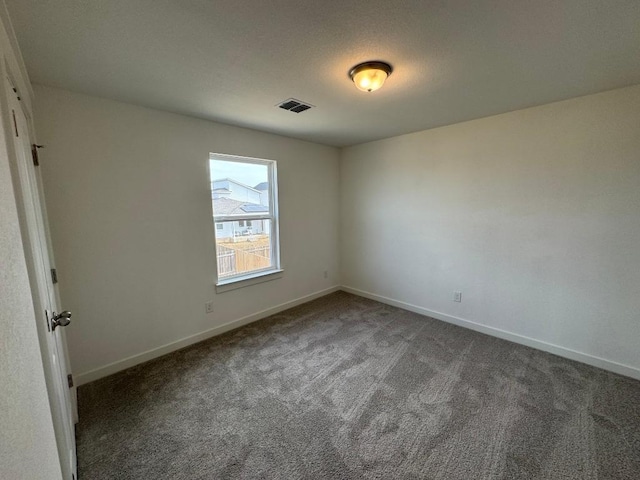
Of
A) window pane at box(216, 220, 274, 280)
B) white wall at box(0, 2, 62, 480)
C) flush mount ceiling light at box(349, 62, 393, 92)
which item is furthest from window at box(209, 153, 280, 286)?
white wall at box(0, 2, 62, 480)

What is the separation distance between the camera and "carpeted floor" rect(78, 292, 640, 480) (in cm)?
151

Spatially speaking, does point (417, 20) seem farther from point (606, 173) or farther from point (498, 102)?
point (606, 173)

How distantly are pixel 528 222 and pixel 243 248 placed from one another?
3.14 metres

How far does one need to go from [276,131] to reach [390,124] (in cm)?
136

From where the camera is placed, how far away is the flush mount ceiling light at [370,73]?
1.69 meters

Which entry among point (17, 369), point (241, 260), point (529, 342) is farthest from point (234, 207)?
point (529, 342)

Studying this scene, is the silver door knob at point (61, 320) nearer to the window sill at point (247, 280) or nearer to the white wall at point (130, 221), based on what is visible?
the white wall at point (130, 221)

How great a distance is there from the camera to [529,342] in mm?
2734

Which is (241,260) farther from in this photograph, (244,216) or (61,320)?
(61,320)

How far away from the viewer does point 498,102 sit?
2402 mm

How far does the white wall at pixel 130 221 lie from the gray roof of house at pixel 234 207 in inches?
5.9

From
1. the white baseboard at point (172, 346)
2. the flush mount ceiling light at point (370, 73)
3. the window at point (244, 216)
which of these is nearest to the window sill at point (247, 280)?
the window at point (244, 216)

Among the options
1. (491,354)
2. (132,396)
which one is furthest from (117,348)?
(491,354)

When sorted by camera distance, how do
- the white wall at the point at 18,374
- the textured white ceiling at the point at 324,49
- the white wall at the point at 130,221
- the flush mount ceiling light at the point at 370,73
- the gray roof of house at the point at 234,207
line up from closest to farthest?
1. the white wall at the point at 18,374
2. the textured white ceiling at the point at 324,49
3. the flush mount ceiling light at the point at 370,73
4. the white wall at the point at 130,221
5. the gray roof of house at the point at 234,207
